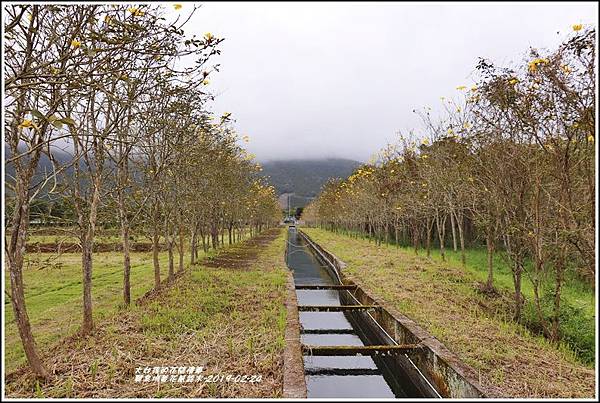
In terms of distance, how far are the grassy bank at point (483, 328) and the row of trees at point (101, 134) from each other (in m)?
5.26

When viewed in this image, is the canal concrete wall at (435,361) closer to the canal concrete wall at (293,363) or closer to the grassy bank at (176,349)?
the canal concrete wall at (293,363)

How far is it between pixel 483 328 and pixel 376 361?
6.89 ft

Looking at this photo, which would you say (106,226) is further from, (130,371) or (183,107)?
(130,371)

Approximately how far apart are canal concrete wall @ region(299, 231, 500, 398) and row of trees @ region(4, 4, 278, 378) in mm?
4626

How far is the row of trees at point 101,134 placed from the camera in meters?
3.42

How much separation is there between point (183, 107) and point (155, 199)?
258 cm

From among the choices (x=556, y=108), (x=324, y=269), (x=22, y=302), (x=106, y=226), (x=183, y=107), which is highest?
(x=183, y=107)

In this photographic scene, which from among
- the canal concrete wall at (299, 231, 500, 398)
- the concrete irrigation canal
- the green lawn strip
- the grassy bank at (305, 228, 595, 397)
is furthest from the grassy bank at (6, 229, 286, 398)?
the grassy bank at (305, 228, 595, 397)

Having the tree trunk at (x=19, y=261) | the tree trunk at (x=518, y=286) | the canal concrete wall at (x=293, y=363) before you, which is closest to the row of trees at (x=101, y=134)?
the tree trunk at (x=19, y=261)

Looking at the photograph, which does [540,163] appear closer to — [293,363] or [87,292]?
[293,363]

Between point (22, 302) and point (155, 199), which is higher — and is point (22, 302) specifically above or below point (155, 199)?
below

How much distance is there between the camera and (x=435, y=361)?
21.2 ft

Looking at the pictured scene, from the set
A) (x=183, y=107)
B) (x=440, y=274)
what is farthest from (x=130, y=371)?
→ (x=440, y=274)

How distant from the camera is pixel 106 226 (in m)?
9.50
